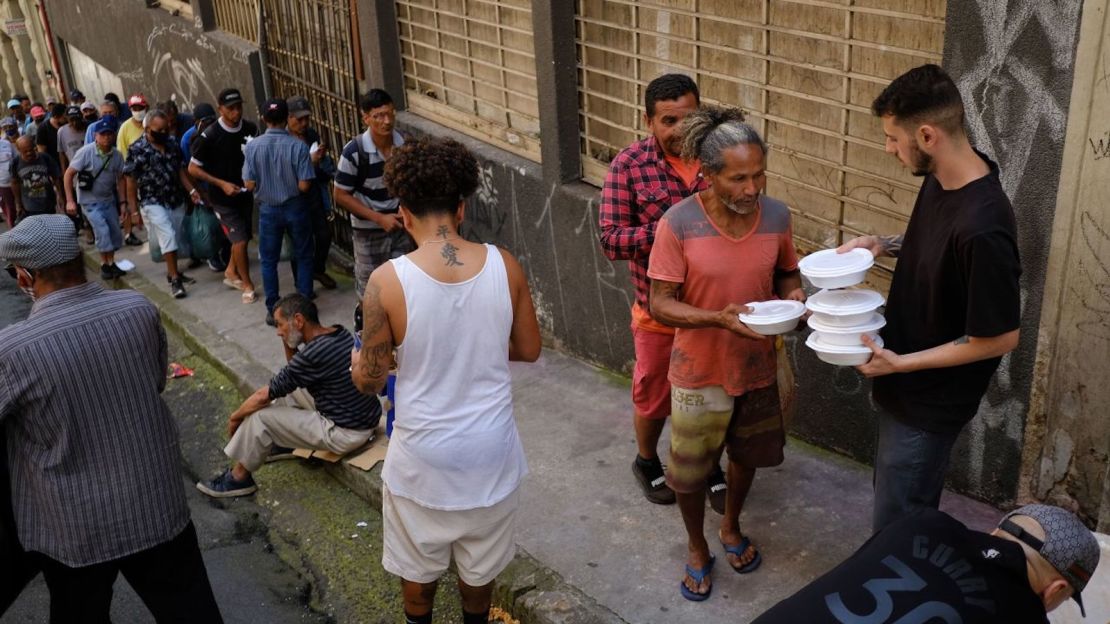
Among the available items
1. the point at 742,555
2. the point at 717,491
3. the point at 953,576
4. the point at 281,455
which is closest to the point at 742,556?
the point at 742,555

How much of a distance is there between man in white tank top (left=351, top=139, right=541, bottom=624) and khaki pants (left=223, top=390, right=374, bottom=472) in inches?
80.1

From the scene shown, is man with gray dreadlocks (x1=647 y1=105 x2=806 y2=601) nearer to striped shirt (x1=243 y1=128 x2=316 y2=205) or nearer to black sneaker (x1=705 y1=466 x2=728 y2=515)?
black sneaker (x1=705 y1=466 x2=728 y2=515)

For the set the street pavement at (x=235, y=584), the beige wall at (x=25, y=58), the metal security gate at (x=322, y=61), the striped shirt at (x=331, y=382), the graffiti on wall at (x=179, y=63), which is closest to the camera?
the street pavement at (x=235, y=584)

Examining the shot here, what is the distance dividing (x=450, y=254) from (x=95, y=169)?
768 cm

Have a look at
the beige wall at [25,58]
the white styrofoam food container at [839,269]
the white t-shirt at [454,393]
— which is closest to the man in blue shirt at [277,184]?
the white t-shirt at [454,393]

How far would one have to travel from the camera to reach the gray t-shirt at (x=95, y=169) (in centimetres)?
1007

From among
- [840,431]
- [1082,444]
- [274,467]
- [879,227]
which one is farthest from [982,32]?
[274,467]

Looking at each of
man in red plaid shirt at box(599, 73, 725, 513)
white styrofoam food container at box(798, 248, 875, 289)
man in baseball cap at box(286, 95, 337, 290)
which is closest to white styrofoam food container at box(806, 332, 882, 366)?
white styrofoam food container at box(798, 248, 875, 289)

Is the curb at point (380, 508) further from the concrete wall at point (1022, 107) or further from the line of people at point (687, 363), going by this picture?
the concrete wall at point (1022, 107)

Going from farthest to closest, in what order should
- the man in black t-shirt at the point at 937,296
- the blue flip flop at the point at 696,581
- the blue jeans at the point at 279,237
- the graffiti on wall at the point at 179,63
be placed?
the graffiti on wall at the point at 179,63 → the blue jeans at the point at 279,237 → the blue flip flop at the point at 696,581 → the man in black t-shirt at the point at 937,296

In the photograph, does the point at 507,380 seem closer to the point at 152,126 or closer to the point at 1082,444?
the point at 1082,444

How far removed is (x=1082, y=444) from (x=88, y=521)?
140 inches

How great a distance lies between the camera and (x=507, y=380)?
3.76 meters

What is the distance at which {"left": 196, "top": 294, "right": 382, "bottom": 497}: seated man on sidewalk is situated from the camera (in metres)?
5.64
